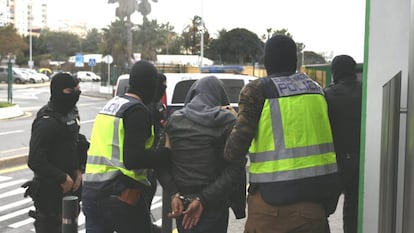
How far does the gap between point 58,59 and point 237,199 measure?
4165 inches

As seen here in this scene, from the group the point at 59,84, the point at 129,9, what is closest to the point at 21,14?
the point at 129,9

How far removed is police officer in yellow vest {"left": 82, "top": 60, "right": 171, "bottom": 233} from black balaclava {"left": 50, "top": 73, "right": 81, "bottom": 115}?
737mm

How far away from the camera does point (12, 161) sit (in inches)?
428

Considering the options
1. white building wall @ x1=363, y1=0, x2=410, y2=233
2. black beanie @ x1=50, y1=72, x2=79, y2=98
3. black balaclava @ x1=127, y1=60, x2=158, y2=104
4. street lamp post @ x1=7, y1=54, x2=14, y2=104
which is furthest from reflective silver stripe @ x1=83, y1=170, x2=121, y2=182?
street lamp post @ x1=7, y1=54, x2=14, y2=104

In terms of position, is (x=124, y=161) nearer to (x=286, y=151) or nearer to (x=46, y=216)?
(x=286, y=151)

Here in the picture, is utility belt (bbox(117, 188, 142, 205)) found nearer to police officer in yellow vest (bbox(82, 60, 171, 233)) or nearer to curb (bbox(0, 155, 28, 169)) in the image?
police officer in yellow vest (bbox(82, 60, 171, 233))

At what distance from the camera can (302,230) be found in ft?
9.41

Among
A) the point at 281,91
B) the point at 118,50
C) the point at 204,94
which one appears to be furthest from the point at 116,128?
the point at 118,50

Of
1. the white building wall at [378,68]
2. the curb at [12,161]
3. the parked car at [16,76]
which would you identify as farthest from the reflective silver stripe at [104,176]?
the parked car at [16,76]

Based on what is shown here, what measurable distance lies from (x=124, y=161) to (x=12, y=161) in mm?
8290

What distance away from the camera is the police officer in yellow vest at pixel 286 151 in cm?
285

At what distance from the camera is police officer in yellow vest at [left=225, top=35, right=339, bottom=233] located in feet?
9.34

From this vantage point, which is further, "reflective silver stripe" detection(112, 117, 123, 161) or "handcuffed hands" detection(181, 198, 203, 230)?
"reflective silver stripe" detection(112, 117, 123, 161)

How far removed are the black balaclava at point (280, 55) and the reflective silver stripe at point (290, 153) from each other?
462 mm
